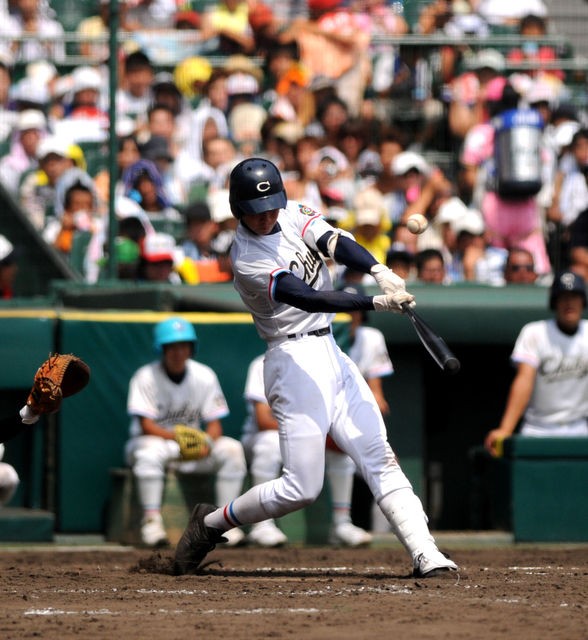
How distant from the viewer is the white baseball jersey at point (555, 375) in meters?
8.48

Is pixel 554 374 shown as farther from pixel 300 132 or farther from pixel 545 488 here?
pixel 300 132

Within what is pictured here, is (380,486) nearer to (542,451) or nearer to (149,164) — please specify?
(542,451)

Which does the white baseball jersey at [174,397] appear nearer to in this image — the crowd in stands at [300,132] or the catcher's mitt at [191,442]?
the catcher's mitt at [191,442]

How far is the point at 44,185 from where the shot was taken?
10219 mm

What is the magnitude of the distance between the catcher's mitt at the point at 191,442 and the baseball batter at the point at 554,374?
1.79 m

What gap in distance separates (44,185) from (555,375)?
13.2ft

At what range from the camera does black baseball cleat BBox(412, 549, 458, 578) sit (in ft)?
18.3

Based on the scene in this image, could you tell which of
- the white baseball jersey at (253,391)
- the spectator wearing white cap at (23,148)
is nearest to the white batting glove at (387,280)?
the white baseball jersey at (253,391)

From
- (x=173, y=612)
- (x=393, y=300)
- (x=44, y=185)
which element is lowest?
(x=173, y=612)

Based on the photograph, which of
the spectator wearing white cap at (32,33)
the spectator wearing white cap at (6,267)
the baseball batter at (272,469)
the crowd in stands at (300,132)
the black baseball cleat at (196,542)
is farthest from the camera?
the spectator wearing white cap at (32,33)

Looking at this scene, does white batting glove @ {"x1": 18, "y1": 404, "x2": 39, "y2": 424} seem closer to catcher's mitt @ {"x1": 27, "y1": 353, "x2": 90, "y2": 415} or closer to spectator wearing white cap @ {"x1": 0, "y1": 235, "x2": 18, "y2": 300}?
catcher's mitt @ {"x1": 27, "y1": 353, "x2": 90, "y2": 415}

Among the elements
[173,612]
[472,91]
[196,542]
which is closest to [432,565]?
[196,542]

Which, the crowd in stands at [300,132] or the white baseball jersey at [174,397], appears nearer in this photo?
the white baseball jersey at [174,397]

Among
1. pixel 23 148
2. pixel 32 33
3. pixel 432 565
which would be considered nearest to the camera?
pixel 432 565
